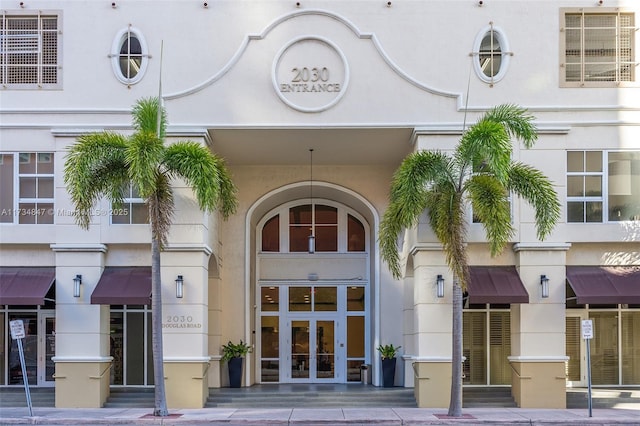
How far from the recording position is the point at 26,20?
19797 mm

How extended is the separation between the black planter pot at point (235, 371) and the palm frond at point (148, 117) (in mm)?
7473

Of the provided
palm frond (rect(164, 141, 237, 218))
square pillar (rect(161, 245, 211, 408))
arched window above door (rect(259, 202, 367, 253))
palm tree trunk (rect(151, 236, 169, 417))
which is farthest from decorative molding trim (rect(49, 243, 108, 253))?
arched window above door (rect(259, 202, 367, 253))

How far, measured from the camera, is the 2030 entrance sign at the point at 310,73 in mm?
19172

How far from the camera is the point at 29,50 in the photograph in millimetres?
19828

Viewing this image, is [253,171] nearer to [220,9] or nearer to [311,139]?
[311,139]

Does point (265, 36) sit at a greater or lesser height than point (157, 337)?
greater

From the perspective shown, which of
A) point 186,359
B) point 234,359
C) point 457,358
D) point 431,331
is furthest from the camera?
point 234,359

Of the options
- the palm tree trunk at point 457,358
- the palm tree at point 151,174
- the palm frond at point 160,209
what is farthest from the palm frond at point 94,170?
the palm tree trunk at point 457,358

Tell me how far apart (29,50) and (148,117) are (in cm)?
486

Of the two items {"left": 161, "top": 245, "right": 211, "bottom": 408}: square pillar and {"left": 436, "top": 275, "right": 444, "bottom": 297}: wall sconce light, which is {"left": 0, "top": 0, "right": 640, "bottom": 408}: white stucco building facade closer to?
{"left": 161, "top": 245, "right": 211, "bottom": 408}: square pillar

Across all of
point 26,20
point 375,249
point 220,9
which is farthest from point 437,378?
point 26,20

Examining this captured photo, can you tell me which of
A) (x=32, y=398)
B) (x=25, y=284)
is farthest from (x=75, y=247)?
(x=32, y=398)

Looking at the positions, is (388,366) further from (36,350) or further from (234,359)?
(36,350)

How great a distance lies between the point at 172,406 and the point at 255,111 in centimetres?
799
